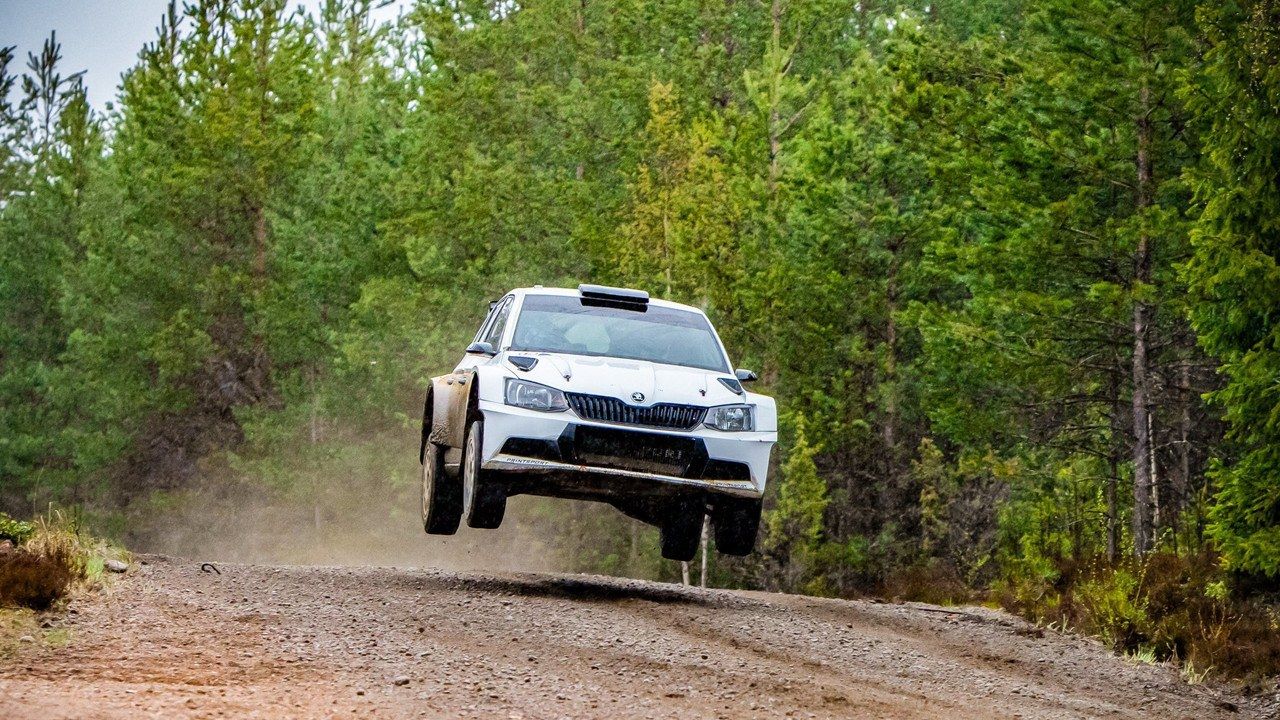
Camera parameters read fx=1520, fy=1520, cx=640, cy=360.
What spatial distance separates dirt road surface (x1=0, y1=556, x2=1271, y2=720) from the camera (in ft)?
25.2

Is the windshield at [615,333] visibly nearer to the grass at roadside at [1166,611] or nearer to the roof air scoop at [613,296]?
the roof air scoop at [613,296]

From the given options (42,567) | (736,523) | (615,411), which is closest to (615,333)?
(615,411)

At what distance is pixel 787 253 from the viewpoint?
98.3 ft

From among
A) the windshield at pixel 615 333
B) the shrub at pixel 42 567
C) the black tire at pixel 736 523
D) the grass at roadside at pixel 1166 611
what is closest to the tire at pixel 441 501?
the windshield at pixel 615 333

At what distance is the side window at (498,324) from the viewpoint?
→ 13414 millimetres

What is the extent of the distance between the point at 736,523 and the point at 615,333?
1.95 m

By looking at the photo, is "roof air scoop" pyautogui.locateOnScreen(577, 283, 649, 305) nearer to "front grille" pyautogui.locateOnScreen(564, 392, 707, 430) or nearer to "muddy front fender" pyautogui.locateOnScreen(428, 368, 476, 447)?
"muddy front fender" pyautogui.locateOnScreen(428, 368, 476, 447)

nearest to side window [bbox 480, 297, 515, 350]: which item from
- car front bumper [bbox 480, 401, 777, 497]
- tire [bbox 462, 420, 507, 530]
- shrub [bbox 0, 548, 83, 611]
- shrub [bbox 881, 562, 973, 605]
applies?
tire [bbox 462, 420, 507, 530]

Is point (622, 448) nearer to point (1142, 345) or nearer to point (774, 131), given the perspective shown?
point (1142, 345)

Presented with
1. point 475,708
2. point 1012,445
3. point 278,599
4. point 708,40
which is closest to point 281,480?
point 708,40

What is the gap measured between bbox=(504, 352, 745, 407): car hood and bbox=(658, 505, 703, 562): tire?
1321mm

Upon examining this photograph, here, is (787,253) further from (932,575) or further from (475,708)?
(475,708)

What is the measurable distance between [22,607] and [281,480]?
3754cm

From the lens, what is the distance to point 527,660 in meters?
9.00
